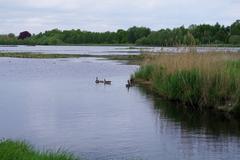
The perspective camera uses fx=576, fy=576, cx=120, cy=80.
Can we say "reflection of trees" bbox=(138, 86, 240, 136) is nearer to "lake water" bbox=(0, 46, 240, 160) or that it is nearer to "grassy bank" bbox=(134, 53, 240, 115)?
"lake water" bbox=(0, 46, 240, 160)

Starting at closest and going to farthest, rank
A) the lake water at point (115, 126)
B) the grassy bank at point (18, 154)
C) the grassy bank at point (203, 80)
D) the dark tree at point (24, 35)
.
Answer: the grassy bank at point (18, 154), the lake water at point (115, 126), the grassy bank at point (203, 80), the dark tree at point (24, 35)

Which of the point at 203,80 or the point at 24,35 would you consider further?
the point at 24,35

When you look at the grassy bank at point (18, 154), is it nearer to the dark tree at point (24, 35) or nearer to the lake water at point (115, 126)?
the lake water at point (115, 126)

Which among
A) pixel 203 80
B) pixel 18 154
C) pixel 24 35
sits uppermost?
pixel 203 80

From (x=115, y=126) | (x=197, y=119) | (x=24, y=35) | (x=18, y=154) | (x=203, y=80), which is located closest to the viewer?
(x=18, y=154)

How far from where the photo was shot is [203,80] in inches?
739

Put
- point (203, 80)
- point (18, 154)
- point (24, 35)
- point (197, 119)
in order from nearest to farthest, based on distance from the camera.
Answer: point (18, 154) < point (197, 119) < point (203, 80) < point (24, 35)

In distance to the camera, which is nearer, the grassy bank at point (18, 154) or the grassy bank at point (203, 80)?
the grassy bank at point (18, 154)

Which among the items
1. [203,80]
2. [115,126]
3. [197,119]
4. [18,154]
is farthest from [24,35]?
[18,154]

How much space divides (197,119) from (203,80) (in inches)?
84.2

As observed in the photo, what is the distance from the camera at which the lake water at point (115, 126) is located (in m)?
12.6

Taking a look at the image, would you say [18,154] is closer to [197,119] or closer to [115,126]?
[115,126]

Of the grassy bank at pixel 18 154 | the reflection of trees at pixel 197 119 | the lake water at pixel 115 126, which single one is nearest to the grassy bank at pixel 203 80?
the reflection of trees at pixel 197 119

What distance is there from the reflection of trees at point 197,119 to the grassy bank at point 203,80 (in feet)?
1.41
